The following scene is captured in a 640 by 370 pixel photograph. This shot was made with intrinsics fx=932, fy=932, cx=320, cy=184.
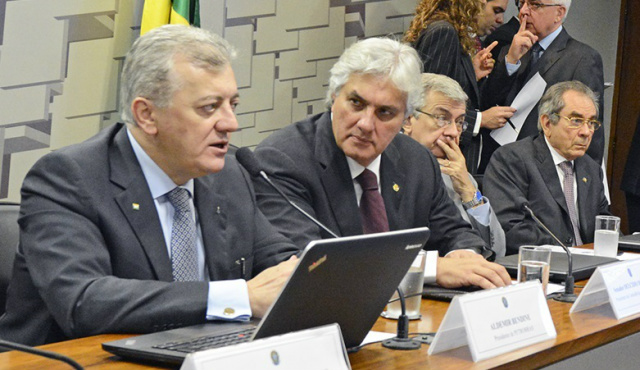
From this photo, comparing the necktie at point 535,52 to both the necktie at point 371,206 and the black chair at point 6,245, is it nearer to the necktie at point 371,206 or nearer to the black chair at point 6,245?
the necktie at point 371,206

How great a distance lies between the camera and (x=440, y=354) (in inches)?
62.7

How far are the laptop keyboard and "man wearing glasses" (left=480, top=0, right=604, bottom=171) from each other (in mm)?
3392

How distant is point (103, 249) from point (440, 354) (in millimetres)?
684

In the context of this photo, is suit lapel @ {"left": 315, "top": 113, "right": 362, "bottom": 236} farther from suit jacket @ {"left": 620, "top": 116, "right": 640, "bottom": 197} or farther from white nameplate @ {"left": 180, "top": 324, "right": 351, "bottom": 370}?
suit jacket @ {"left": 620, "top": 116, "right": 640, "bottom": 197}

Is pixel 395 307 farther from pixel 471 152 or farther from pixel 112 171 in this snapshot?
pixel 471 152

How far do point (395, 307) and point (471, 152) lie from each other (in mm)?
2734

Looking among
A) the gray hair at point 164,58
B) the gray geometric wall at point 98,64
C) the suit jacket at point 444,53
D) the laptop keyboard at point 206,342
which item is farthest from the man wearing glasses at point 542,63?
the laptop keyboard at point 206,342

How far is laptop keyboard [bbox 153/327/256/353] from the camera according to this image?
1447 millimetres

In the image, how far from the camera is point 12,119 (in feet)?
11.4

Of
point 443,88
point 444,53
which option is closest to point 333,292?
point 443,88

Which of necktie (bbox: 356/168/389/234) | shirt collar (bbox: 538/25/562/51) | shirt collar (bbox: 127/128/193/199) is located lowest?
necktie (bbox: 356/168/389/234)

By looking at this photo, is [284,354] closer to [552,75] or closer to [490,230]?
[490,230]

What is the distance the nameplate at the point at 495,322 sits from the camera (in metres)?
1.57

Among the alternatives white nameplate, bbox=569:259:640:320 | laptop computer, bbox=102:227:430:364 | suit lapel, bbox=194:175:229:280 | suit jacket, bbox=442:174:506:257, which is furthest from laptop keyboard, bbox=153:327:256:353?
suit jacket, bbox=442:174:506:257
